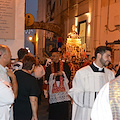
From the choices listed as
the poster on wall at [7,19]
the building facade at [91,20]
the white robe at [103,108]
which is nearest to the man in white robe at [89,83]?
the white robe at [103,108]

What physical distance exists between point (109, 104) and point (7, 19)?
3.66m

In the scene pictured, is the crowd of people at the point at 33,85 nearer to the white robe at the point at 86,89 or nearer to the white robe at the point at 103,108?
the white robe at the point at 86,89

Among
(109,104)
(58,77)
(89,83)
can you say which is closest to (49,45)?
(58,77)

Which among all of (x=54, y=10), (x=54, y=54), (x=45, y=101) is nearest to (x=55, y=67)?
(x=54, y=54)

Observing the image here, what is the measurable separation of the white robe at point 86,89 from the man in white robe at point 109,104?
5.29 ft

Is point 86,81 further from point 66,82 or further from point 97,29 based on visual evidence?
point 97,29

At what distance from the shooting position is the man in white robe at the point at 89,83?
3.28m

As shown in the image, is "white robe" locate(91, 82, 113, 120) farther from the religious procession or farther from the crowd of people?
the crowd of people

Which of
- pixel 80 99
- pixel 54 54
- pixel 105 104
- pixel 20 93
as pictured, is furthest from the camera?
pixel 54 54

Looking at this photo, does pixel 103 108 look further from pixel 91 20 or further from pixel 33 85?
pixel 91 20

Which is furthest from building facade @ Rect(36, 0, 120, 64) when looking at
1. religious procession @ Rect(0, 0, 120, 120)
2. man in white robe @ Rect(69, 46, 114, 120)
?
man in white robe @ Rect(69, 46, 114, 120)

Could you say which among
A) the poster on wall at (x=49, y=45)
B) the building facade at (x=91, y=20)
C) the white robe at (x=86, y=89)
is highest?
the building facade at (x=91, y=20)

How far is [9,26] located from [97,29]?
360 inches

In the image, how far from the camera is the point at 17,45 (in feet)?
15.9
